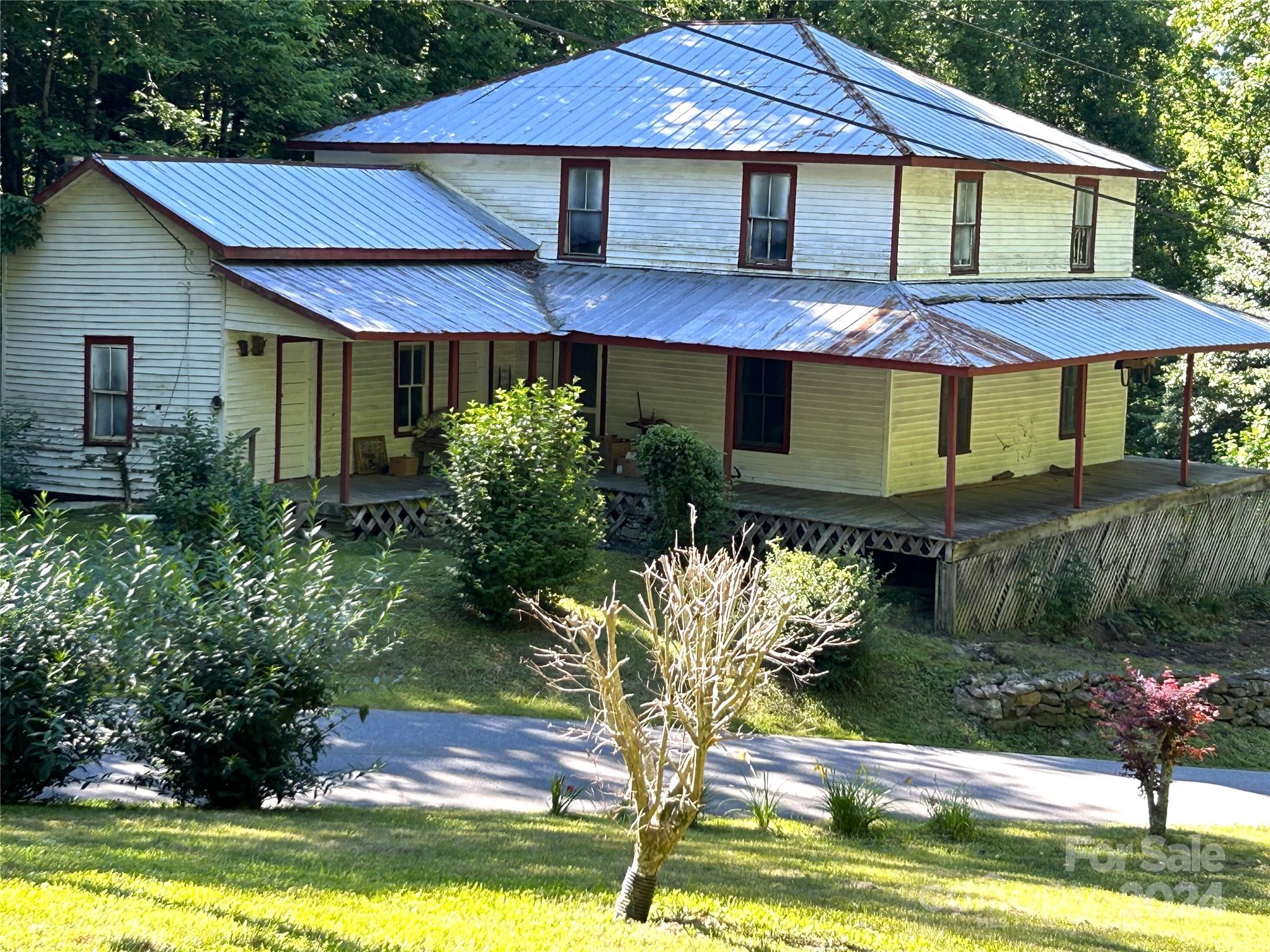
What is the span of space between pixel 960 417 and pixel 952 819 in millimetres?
14338

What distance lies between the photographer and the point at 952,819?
1312 centimetres

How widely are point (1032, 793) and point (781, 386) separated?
11396 mm

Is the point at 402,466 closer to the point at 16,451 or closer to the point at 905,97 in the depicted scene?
the point at 16,451

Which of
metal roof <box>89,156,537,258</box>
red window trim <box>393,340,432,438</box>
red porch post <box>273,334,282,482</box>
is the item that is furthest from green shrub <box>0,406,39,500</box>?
red window trim <box>393,340,432,438</box>

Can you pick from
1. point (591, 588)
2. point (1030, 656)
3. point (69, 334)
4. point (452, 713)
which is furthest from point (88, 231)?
point (1030, 656)

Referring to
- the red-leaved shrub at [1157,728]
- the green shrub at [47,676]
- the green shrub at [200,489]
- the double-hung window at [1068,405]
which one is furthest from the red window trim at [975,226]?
the green shrub at [47,676]

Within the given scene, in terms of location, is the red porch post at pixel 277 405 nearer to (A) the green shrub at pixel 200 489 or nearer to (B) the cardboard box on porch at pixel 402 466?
(B) the cardboard box on porch at pixel 402 466

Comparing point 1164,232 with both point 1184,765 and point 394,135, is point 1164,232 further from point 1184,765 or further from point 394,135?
point 1184,765

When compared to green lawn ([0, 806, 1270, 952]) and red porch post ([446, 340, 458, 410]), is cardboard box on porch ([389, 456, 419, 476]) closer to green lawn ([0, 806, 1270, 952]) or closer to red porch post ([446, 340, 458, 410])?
red porch post ([446, 340, 458, 410])

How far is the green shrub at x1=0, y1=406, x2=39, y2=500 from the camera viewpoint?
23.2 m

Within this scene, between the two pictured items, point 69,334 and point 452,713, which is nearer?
point 452,713

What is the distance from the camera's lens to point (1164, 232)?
142ft

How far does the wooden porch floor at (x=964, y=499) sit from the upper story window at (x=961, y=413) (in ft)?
2.31

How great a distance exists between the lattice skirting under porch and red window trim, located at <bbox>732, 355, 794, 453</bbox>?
445 cm
